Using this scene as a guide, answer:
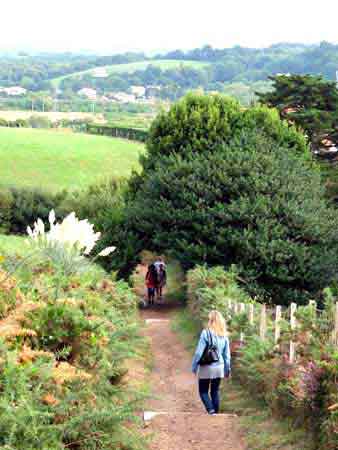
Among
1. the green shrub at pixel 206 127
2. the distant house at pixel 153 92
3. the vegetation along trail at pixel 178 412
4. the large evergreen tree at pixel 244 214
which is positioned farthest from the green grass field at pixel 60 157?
the distant house at pixel 153 92

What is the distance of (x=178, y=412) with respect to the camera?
11.3m

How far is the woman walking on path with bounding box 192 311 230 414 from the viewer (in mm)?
10680

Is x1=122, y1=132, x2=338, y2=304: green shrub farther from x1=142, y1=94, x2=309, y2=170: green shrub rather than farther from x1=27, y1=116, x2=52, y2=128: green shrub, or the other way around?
x1=27, y1=116, x2=52, y2=128: green shrub

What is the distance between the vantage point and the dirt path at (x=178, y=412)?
9438 millimetres

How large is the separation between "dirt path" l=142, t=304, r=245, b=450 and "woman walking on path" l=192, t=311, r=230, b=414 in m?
0.46

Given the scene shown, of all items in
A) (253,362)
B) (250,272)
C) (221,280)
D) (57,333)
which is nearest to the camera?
(57,333)

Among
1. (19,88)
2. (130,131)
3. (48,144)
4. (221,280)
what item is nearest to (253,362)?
(221,280)

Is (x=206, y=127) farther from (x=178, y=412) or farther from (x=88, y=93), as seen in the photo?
(x=88, y=93)

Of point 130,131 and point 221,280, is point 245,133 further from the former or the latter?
point 130,131

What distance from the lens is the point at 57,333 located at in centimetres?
866

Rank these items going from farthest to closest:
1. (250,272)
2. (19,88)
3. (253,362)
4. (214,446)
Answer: (19,88) → (250,272) → (253,362) → (214,446)

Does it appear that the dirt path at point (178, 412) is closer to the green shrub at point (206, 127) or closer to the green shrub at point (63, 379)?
the green shrub at point (63, 379)

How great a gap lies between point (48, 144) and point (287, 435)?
73.9 m

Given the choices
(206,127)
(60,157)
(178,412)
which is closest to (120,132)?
(60,157)
